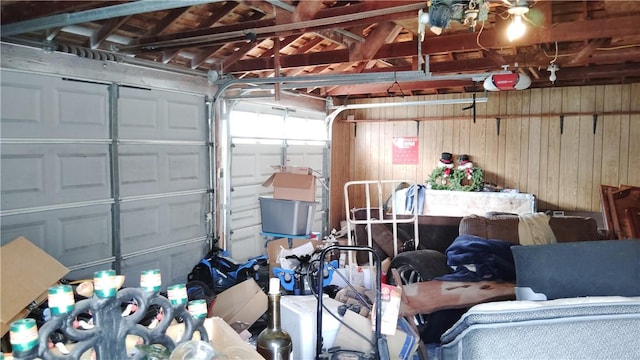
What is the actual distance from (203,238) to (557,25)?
14.0ft

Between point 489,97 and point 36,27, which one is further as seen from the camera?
point 489,97

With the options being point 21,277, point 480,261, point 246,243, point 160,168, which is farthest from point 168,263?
point 480,261

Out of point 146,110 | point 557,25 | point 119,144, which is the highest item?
point 557,25

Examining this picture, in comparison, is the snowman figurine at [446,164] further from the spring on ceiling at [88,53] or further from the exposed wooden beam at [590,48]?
the spring on ceiling at [88,53]

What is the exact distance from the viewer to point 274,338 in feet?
4.84

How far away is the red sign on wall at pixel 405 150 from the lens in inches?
344

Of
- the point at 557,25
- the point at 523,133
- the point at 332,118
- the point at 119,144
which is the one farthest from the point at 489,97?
the point at 119,144

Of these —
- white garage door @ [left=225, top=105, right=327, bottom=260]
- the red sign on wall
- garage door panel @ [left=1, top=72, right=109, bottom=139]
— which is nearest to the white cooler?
garage door panel @ [left=1, top=72, right=109, bottom=139]

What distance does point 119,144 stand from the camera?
14.8 ft

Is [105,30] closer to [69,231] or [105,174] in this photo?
[105,174]

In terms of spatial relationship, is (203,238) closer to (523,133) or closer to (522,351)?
(522,351)

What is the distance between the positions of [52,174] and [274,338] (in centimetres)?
330

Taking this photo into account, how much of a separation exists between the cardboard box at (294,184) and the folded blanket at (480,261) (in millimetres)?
2308

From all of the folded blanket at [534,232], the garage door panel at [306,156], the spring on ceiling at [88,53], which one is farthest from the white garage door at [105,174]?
the folded blanket at [534,232]
